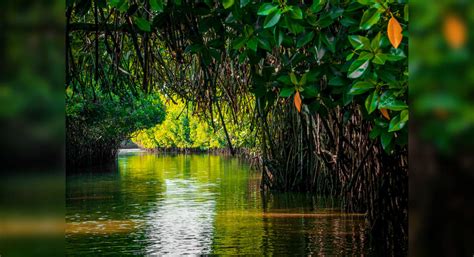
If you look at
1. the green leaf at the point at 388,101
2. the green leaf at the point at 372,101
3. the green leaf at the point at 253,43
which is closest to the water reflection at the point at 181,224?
the green leaf at the point at 253,43

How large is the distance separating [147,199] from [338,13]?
10664 millimetres

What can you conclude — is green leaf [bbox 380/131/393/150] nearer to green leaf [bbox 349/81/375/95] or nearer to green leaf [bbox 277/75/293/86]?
green leaf [bbox 349/81/375/95]

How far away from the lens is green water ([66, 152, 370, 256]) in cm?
709

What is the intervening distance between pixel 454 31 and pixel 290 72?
2.78 meters

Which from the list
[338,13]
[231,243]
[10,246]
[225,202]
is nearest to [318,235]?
[231,243]

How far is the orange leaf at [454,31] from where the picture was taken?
44 centimetres

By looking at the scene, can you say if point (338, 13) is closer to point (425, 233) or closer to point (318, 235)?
point (425, 233)

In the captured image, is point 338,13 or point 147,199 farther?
point 147,199

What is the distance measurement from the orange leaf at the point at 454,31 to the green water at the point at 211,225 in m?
6.34

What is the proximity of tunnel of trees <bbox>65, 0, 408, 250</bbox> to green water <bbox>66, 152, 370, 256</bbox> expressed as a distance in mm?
466

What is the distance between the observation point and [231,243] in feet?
24.1

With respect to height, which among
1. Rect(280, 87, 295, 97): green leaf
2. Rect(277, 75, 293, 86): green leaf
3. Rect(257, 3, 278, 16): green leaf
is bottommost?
Rect(280, 87, 295, 97): green leaf

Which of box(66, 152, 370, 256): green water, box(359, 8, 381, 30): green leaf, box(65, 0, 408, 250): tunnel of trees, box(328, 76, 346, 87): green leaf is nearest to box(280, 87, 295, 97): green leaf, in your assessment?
box(65, 0, 408, 250): tunnel of trees

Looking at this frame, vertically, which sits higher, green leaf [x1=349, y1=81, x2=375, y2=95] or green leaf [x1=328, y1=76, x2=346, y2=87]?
green leaf [x1=328, y1=76, x2=346, y2=87]
